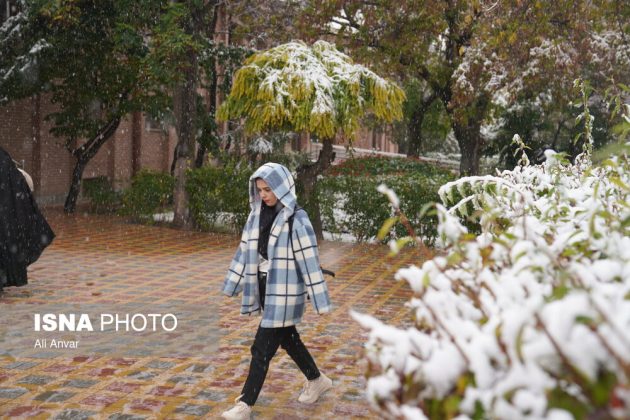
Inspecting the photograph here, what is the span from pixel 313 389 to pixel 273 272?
3.22 ft

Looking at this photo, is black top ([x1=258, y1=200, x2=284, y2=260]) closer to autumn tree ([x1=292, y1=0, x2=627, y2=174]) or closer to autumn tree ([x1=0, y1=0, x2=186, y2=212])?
autumn tree ([x1=292, y1=0, x2=627, y2=174])

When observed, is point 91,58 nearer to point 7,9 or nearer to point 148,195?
point 7,9

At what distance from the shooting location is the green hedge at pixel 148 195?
16312 mm

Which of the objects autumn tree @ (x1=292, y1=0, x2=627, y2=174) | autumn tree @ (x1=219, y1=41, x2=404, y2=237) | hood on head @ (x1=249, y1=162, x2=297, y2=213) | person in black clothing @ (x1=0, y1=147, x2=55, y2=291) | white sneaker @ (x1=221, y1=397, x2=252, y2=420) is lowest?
white sneaker @ (x1=221, y1=397, x2=252, y2=420)

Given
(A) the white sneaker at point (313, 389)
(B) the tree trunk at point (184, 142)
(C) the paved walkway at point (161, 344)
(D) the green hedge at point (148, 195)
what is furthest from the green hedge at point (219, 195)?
(A) the white sneaker at point (313, 389)

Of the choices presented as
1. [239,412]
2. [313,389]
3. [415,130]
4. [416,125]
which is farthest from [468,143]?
[239,412]

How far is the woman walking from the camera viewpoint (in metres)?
4.80

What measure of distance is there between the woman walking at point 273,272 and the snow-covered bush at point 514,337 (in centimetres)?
260

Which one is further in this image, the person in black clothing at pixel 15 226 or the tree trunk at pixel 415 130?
the tree trunk at pixel 415 130

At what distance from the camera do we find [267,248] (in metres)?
4.97

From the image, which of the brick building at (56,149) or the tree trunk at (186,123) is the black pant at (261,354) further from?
the brick building at (56,149)

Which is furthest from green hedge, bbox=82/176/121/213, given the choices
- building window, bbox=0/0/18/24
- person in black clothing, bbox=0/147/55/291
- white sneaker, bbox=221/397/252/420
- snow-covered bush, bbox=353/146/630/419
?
snow-covered bush, bbox=353/146/630/419

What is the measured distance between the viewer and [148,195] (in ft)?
54.0

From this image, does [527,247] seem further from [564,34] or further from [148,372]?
[564,34]
